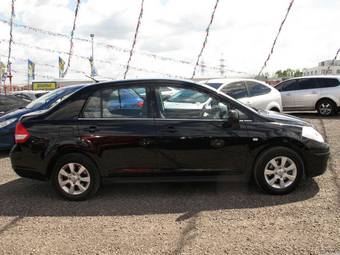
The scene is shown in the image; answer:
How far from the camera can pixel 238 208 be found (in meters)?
5.07

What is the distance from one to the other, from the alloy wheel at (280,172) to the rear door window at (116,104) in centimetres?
177

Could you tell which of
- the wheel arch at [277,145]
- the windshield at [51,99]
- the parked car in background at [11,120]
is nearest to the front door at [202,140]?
the wheel arch at [277,145]

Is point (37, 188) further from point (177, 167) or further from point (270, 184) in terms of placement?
point (270, 184)

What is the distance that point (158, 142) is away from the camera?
17.5 ft

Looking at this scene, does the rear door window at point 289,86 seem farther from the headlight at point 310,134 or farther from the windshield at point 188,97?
the windshield at point 188,97

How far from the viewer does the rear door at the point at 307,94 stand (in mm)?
14898

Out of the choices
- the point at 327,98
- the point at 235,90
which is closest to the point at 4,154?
the point at 235,90

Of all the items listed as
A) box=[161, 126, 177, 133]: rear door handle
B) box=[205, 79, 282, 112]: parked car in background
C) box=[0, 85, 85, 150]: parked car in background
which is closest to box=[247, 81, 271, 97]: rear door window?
box=[205, 79, 282, 112]: parked car in background

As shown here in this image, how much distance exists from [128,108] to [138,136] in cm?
41

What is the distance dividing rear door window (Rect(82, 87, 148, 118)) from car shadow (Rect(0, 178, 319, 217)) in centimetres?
113

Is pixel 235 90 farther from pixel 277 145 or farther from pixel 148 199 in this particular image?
pixel 148 199

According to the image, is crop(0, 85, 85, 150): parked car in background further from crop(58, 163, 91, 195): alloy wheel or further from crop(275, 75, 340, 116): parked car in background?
crop(275, 75, 340, 116): parked car in background

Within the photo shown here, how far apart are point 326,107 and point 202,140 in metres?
10.8

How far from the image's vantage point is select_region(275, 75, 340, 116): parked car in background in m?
14.7
